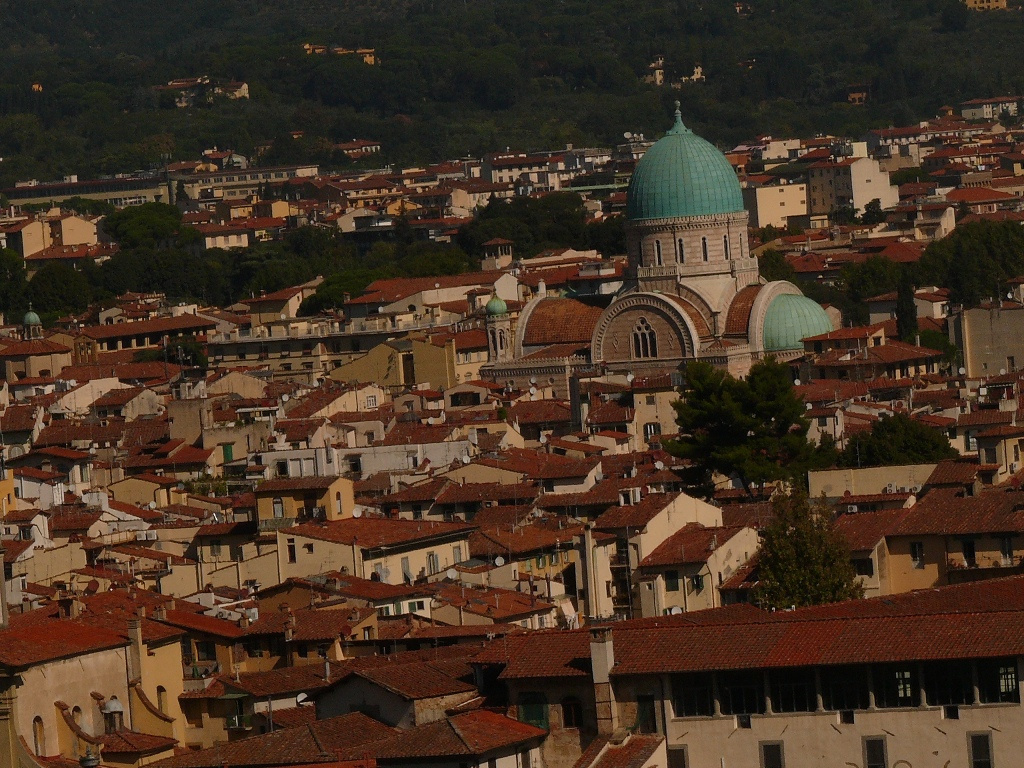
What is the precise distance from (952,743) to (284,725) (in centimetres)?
721

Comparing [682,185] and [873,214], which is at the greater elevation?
[682,185]

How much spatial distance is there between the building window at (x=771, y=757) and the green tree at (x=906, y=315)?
55364mm

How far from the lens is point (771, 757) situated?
98.1 feet

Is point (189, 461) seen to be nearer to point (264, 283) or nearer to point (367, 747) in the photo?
point (367, 747)

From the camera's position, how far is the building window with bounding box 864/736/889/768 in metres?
29.4

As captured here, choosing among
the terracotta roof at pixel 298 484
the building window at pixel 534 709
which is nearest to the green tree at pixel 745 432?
the terracotta roof at pixel 298 484

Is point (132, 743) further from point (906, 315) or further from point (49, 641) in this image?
point (906, 315)

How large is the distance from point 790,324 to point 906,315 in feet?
25.2

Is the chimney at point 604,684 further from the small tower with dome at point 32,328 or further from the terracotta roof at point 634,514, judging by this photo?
the small tower with dome at point 32,328

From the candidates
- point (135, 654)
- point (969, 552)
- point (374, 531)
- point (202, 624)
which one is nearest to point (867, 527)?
point (969, 552)

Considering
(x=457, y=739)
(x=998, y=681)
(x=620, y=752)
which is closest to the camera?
(x=998, y=681)

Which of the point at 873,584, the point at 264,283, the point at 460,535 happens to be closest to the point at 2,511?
the point at 460,535

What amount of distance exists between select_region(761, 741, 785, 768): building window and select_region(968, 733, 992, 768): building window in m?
1.74

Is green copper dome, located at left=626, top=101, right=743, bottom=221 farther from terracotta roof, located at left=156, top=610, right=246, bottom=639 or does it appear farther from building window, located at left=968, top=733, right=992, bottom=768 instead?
building window, located at left=968, top=733, right=992, bottom=768
